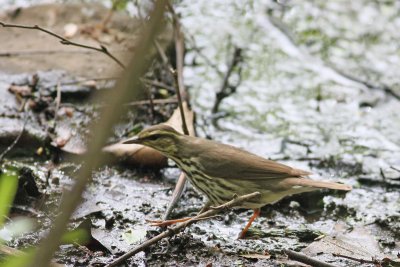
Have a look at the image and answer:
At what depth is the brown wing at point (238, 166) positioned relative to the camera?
443 cm

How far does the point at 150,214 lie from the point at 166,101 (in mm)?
1547

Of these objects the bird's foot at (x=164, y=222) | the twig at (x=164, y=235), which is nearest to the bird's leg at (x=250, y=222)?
the bird's foot at (x=164, y=222)

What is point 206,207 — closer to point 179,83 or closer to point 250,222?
point 250,222

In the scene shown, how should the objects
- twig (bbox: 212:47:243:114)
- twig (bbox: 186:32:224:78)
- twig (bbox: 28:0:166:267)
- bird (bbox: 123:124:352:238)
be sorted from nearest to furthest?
twig (bbox: 28:0:166:267)
bird (bbox: 123:124:352:238)
twig (bbox: 212:47:243:114)
twig (bbox: 186:32:224:78)

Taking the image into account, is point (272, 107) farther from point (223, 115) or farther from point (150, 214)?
point (150, 214)

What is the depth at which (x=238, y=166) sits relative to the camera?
4.52 meters

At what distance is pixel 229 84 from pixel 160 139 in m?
2.09

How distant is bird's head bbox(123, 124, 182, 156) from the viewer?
455cm

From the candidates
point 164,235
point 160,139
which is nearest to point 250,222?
point 160,139

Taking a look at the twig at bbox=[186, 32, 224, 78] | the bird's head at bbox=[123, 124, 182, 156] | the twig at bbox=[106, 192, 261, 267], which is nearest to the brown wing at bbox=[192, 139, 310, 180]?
the bird's head at bbox=[123, 124, 182, 156]

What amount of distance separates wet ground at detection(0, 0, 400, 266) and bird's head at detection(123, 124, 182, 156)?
0.38 m

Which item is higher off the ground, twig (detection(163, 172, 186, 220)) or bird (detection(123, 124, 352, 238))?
bird (detection(123, 124, 352, 238))

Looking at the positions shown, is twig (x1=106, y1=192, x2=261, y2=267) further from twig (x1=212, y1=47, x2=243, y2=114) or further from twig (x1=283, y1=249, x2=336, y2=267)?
twig (x1=212, y1=47, x2=243, y2=114)

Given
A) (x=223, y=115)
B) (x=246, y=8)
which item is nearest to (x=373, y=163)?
(x=223, y=115)
